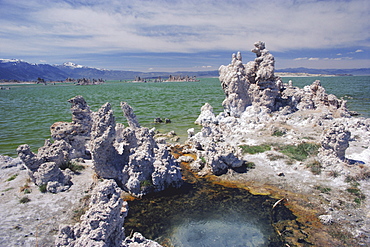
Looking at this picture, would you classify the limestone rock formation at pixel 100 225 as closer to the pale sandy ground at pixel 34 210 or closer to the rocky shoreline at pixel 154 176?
the rocky shoreline at pixel 154 176

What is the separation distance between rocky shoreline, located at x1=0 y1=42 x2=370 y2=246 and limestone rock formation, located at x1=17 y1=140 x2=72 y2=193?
0.15ft

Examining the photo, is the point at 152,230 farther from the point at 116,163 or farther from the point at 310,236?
the point at 310,236

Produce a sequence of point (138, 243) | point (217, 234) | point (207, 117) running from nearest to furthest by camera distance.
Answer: point (138, 243) < point (217, 234) < point (207, 117)

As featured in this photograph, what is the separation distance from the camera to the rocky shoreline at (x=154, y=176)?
26.2ft

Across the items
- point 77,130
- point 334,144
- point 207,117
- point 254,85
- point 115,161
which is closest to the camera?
point 115,161

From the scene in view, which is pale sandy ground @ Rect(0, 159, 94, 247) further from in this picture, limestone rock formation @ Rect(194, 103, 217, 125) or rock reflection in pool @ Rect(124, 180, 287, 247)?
Result: limestone rock formation @ Rect(194, 103, 217, 125)

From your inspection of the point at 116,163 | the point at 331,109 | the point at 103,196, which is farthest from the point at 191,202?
the point at 331,109

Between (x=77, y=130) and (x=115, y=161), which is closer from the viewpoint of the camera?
(x=115, y=161)

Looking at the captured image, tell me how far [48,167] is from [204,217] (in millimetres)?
7945

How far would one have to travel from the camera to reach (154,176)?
12.0m

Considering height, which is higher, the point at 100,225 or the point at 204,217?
the point at 100,225

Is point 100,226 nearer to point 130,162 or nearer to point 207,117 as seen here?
point 130,162

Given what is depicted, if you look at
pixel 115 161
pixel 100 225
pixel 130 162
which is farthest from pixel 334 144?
pixel 100 225

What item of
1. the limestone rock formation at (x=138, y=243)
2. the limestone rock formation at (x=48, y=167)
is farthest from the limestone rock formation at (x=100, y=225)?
the limestone rock formation at (x=48, y=167)
